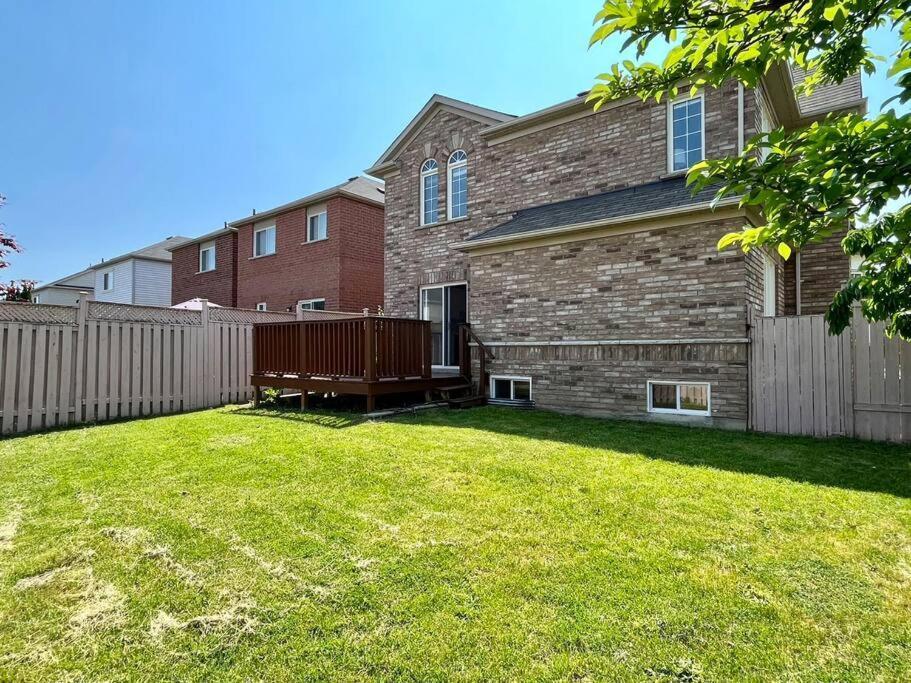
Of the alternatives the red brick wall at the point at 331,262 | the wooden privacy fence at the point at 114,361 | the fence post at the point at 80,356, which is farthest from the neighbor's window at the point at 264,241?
the fence post at the point at 80,356

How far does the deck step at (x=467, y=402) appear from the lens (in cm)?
970

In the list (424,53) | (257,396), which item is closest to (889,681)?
(257,396)

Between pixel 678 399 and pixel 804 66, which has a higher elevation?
pixel 804 66

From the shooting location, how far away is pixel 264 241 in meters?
19.1

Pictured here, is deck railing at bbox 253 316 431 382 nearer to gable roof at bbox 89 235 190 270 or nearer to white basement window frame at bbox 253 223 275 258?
white basement window frame at bbox 253 223 275 258

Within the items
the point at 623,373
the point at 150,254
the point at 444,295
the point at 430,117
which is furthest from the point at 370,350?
the point at 150,254

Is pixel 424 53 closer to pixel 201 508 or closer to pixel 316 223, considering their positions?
pixel 316 223

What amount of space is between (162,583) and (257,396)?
809 cm

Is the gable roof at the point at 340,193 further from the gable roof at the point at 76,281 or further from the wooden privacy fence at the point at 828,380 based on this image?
the gable roof at the point at 76,281

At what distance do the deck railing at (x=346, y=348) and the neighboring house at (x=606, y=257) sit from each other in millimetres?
1700

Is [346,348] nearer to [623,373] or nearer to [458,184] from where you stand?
[623,373]

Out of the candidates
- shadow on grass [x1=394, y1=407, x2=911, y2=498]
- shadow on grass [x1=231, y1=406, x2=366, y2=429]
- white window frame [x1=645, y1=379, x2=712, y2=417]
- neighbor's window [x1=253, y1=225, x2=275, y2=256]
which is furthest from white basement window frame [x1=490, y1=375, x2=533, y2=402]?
neighbor's window [x1=253, y1=225, x2=275, y2=256]

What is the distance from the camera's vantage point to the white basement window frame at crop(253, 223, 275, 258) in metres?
18.8

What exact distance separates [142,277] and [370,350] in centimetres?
2404
